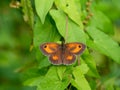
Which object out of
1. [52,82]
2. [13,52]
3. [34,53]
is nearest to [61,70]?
[52,82]

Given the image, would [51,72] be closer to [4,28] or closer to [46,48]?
[46,48]

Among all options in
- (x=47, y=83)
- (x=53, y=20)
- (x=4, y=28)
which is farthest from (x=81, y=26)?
(x=4, y=28)

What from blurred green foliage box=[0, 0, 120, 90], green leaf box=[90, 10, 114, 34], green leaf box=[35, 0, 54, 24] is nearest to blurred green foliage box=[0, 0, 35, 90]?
blurred green foliage box=[0, 0, 120, 90]

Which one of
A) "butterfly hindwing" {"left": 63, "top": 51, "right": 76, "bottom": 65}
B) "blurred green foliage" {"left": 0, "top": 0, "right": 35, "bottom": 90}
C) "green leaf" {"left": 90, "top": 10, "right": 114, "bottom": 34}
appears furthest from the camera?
"blurred green foliage" {"left": 0, "top": 0, "right": 35, "bottom": 90}

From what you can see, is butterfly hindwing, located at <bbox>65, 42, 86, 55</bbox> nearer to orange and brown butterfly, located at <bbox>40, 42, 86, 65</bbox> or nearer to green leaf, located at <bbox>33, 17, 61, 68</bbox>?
orange and brown butterfly, located at <bbox>40, 42, 86, 65</bbox>

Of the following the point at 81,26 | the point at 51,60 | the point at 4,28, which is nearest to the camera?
the point at 51,60
